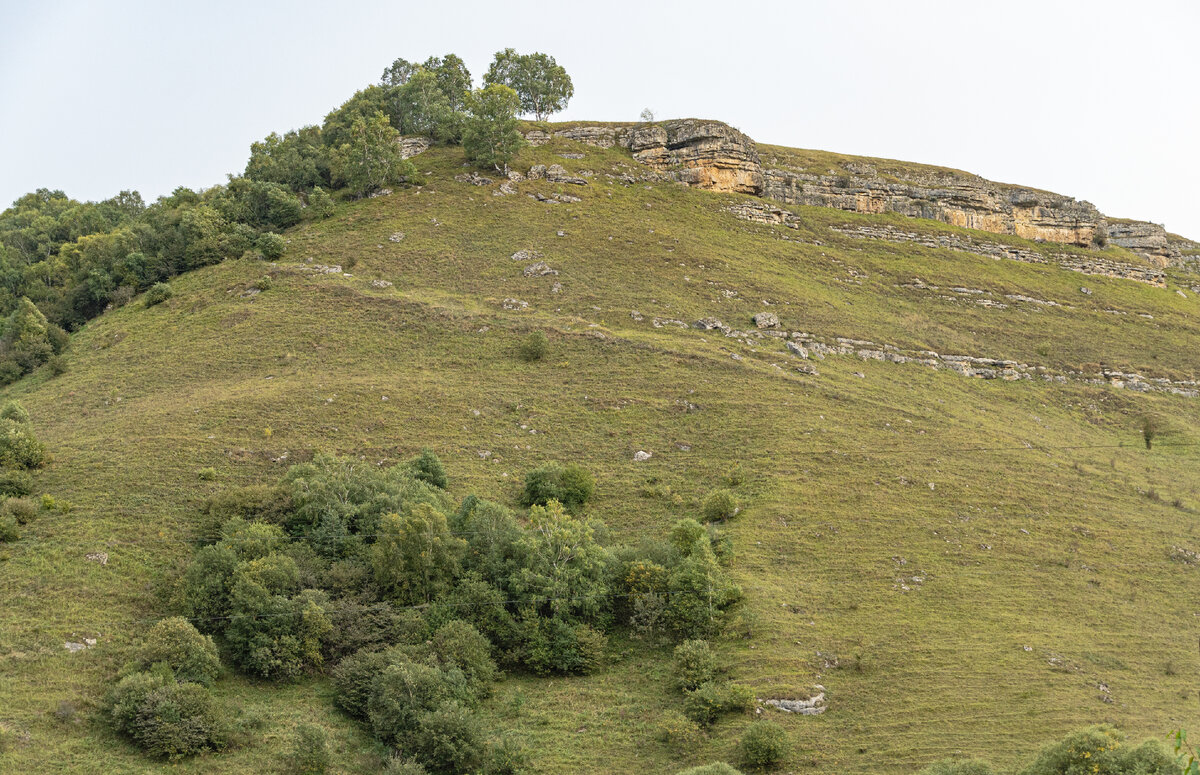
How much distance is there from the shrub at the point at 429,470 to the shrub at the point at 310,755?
1782 cm

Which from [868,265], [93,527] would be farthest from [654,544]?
[868,265]

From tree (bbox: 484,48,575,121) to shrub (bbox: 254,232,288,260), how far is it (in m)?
44.8

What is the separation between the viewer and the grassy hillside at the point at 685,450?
1276 inches

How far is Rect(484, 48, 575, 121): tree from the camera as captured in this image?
108125mm

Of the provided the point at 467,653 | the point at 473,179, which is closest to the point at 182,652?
the point at 467,653

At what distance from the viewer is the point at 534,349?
199 feet

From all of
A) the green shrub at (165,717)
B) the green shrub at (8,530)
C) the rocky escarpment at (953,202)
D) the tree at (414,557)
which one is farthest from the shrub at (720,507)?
the rocky escarpment at (953,202)

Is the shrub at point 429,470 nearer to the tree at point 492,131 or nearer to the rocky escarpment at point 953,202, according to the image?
the tree at point 492,131

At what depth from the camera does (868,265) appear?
287 ft

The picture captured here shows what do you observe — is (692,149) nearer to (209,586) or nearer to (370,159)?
(370,159)

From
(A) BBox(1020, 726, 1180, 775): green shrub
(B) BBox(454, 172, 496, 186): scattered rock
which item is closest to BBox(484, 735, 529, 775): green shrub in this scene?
(A) BBox(1020, 726, 1180, 775): green shrub

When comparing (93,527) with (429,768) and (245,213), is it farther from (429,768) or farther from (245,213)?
(245,213)

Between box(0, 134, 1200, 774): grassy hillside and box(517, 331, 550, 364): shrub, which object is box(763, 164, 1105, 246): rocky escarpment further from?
box(517, 331, 550, 364): shrub

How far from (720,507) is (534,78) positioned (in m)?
81.0
